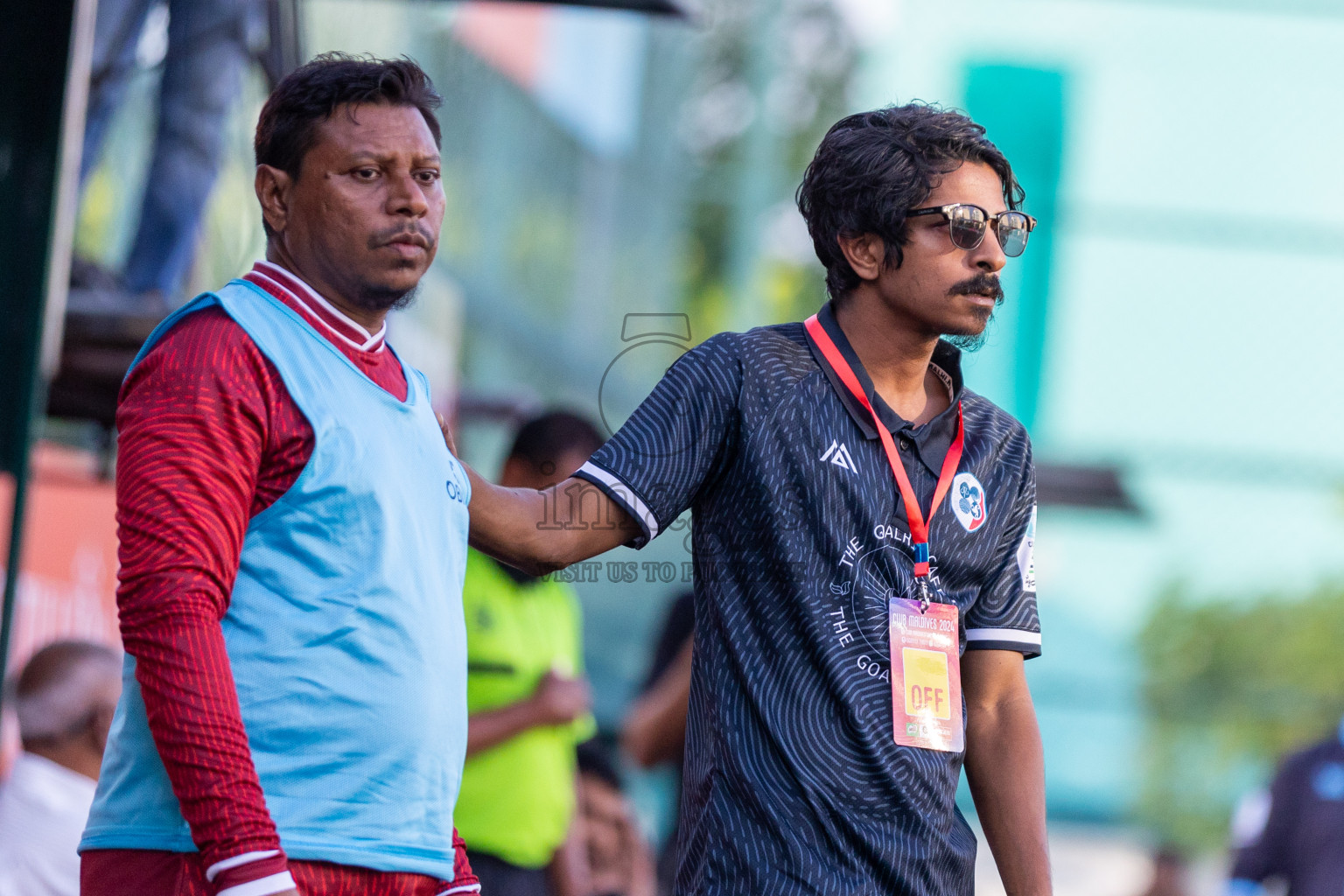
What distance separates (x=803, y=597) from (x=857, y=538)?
124mm

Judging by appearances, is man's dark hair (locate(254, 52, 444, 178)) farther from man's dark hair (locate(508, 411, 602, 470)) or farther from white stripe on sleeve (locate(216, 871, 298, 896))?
man's dark hair (locate(508, 411, 602, 470))

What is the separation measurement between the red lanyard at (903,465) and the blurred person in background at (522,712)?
1.58 metres

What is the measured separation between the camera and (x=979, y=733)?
2.60m

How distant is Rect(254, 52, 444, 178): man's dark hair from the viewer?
2.23m

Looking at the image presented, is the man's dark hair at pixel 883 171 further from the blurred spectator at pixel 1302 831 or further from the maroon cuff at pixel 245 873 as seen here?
the blurred spectator at pixel 1302 831

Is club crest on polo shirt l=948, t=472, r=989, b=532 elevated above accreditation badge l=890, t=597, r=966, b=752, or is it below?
above

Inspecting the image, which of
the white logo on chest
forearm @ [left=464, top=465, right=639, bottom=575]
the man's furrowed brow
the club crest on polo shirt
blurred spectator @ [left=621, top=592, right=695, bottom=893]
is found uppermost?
the man's furrowed brow

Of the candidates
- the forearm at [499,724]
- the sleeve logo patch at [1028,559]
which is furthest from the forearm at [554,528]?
the forearm at [499,724]

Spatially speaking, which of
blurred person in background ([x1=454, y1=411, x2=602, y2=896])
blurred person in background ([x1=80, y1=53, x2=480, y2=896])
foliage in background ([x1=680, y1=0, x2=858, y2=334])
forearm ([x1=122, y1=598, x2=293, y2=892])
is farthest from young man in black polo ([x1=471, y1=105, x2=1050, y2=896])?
foliage in background ([x1=680, y1=0, x2=858, y2=334])

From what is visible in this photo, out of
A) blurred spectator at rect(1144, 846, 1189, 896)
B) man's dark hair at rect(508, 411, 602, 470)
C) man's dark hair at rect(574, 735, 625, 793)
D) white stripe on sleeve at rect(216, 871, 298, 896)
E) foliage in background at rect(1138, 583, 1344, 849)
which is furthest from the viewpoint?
foliage in background at rect(1138, 583, 1344, 849)

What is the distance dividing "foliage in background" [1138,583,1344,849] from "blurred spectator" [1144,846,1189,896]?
68cm

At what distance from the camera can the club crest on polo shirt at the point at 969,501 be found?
2479mm

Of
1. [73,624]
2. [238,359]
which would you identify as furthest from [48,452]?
[238,359]

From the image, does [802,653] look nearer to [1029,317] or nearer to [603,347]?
[1029,317]
